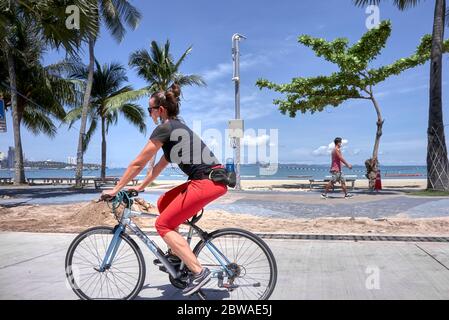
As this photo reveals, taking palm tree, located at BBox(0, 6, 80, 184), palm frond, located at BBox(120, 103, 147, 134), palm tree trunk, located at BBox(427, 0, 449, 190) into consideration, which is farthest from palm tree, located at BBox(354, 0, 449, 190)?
palm tree, located at BBox(0, 6, 80, 184)

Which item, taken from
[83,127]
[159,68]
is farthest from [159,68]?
[83,127]

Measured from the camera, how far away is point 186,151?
139 inches

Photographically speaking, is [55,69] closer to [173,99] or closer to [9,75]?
[9,75]

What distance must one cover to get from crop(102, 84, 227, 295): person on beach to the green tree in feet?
52.7

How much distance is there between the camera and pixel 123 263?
3.83m

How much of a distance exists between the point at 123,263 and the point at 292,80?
18.7 meters

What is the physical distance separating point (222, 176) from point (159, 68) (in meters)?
23.6

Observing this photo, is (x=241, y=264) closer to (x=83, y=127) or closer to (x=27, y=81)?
(x=83, y=127)

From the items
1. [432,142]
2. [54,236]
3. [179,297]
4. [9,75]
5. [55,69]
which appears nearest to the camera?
[179,297]

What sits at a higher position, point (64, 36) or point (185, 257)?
point (64, 36)

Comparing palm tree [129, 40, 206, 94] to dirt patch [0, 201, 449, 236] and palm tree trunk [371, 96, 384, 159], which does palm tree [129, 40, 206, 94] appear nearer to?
palm tree trunk [371, 96, 384, 159]

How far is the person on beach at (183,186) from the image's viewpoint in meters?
3.45

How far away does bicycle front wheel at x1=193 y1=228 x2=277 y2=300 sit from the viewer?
11.6 feet

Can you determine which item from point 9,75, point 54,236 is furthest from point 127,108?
point 54,236
